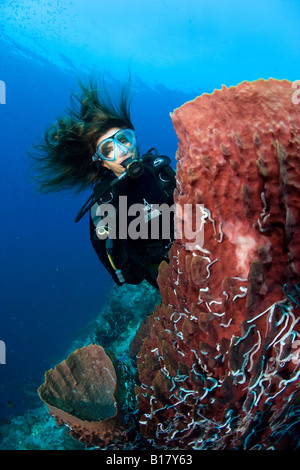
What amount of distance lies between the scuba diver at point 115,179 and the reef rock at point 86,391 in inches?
50.8

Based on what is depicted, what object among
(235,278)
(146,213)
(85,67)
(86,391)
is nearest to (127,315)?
(146,213)

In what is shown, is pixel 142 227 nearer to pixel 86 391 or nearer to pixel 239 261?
pixel 86 391

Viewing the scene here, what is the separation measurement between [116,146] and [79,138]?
26.9 inches

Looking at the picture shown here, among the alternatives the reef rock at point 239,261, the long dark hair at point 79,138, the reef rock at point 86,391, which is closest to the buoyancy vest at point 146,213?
the long dark hair at point 79,138

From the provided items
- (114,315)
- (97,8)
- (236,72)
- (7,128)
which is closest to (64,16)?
(97,8)

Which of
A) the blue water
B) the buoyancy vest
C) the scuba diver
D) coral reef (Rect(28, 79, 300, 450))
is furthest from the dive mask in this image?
the blue water

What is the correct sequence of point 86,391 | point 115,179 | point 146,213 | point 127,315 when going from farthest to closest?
point 127,315
point 115,179
point 146,213
point 86,391

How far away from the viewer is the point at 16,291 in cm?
6706

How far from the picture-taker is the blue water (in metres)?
36.6

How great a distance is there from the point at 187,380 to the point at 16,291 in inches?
2973

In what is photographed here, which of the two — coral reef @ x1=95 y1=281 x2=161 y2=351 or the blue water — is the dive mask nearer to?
coral reef @ x1=95 y1=281 x2=161 y2=351

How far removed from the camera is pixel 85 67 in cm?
5072

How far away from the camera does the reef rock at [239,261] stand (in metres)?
1.30

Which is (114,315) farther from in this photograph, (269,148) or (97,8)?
(97,8)
